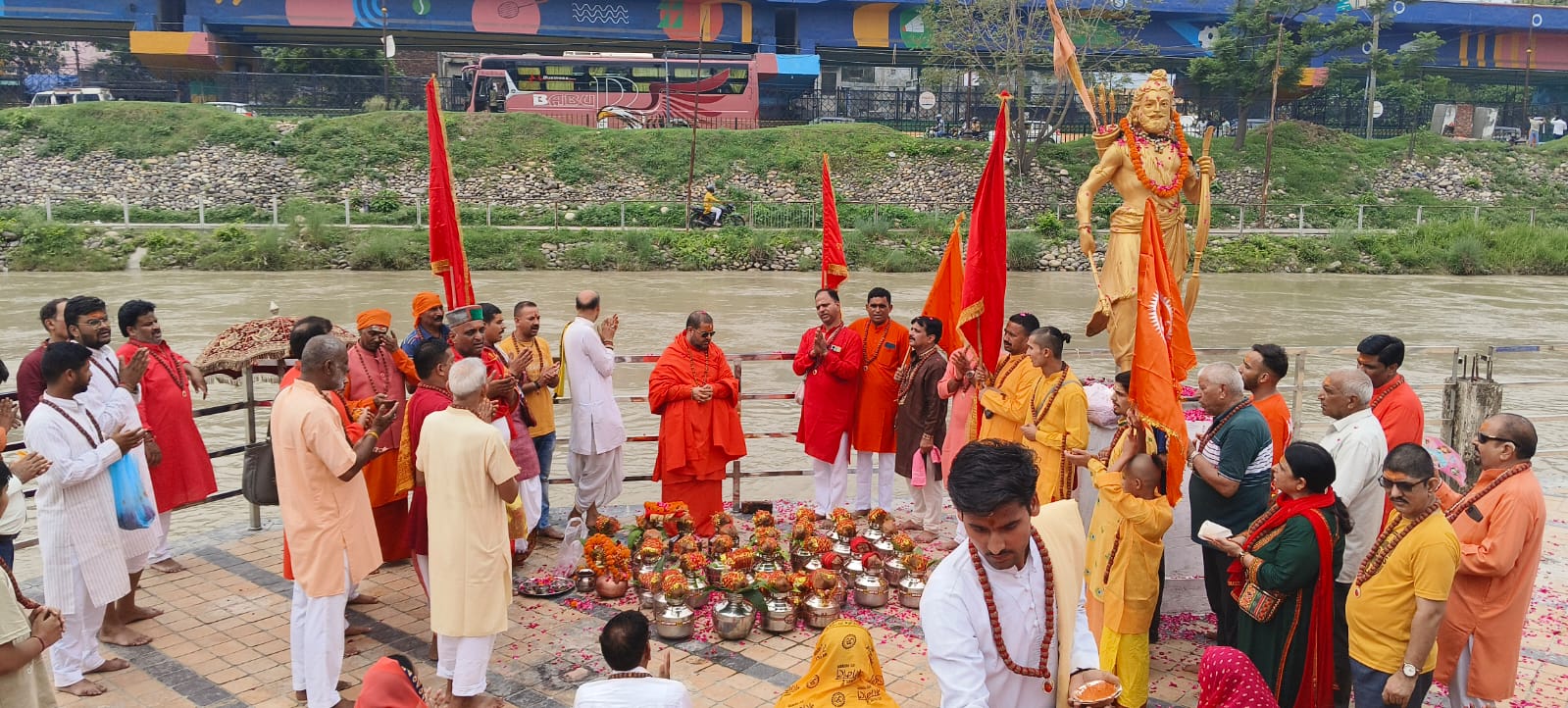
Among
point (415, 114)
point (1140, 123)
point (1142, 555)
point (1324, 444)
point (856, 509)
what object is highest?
point (415, 114)

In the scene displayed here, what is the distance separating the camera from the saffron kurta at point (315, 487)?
419 cm

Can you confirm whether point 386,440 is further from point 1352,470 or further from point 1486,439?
point 1486,439

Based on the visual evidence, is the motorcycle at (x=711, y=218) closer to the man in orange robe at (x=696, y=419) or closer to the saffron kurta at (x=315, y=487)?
the man in orange robe at (x=696, y=419)

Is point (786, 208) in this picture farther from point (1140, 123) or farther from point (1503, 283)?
point (1140, 123)

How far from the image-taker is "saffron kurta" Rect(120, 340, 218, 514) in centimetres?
547

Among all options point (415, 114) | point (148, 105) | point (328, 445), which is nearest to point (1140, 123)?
point (328, 445)

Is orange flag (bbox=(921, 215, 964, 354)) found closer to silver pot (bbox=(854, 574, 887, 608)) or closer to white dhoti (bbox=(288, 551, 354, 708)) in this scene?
silver pot (bbox=(854, 574, 887, 608))

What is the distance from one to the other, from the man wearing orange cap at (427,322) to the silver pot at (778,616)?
7.57 ft

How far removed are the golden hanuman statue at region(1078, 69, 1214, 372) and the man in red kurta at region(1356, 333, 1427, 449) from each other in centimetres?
179

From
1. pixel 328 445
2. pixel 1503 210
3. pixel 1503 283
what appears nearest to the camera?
pixel 328 445

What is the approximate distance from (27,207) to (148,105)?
335 inches

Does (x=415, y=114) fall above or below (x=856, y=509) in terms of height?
above

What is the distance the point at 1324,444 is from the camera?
4.70 metres

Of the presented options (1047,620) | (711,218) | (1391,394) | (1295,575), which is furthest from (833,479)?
(711,218)
